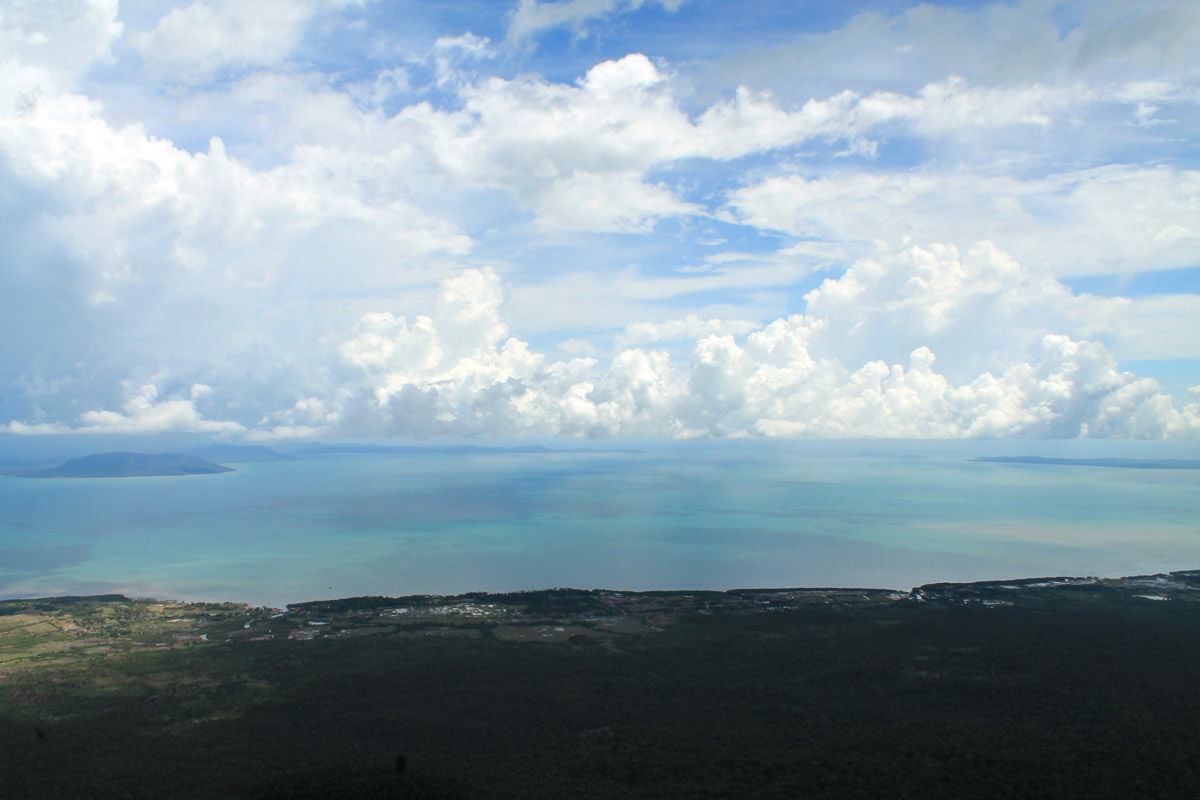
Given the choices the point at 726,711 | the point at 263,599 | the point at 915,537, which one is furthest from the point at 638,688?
the point at 915,537

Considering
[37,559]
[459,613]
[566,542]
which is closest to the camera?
[459,613]

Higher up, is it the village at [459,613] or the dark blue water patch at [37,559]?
the dark blue water patch at [37,559]

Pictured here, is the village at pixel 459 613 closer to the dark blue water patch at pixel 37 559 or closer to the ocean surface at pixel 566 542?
the ocean surface at pixel 566 542

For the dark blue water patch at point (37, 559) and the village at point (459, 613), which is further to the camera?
the dark blue water patch at point (37, 559)

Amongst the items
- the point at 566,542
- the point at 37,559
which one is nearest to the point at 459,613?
the point at 566,542

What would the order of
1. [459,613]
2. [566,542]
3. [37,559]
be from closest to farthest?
[459,613], [37,559], [566,542]

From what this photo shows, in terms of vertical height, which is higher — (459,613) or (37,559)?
(37,559)

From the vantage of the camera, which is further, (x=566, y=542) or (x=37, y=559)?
(x=566, y=542)

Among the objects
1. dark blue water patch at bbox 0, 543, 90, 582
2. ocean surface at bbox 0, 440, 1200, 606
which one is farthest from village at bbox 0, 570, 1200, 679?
dark blue water patch at bbox 0, 543, 90, 582

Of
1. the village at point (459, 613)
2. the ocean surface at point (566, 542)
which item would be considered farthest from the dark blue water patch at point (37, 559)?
the village at point (459, 613)

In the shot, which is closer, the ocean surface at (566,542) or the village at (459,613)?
the village at (459,613)

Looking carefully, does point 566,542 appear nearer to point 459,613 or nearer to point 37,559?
point 459,613
